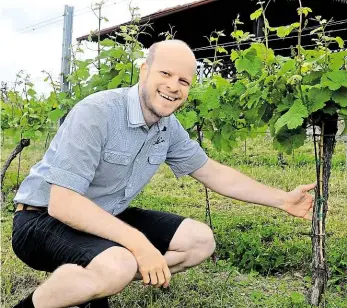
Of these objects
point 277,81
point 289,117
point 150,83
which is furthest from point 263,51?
point 150,83

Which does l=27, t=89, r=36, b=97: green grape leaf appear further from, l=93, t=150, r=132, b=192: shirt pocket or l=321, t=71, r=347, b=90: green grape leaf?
l=321, t=71, r=347, b=90: green grape leaf

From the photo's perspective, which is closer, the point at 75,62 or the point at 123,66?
the point at 123,66

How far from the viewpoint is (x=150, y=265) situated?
87.8 inches

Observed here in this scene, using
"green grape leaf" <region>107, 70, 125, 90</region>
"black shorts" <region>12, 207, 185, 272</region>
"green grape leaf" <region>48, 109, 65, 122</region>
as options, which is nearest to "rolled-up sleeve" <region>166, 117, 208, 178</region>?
"black shorts" <region>12, 207, 185, 272</region>

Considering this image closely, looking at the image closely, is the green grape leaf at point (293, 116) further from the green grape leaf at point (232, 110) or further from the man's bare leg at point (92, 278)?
the man's bare leg at point (92, 278)

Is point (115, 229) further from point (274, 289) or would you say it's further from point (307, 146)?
point (307, 146)

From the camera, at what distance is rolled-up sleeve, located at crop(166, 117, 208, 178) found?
2865mm

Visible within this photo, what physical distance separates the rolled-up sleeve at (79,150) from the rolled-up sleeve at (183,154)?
567mm

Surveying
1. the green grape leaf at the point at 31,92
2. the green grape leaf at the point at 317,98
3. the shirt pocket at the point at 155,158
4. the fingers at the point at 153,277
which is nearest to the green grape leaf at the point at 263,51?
the green grape leaf at the point at 317,98

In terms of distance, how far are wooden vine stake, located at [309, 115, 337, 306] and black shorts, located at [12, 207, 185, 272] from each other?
0.72 m

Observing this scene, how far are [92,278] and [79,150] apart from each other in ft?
1.62

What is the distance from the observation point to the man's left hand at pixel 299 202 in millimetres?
2844

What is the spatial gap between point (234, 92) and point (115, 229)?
1.44 m

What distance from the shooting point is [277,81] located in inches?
112
